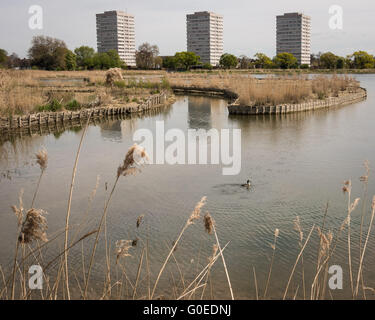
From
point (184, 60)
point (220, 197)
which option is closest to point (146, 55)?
point (184, 60)

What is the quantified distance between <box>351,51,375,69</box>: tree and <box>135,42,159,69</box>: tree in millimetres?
44918

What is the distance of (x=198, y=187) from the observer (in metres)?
8.89

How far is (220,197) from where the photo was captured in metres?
8.11

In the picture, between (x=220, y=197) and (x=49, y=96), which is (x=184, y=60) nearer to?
(x=49, y=96)

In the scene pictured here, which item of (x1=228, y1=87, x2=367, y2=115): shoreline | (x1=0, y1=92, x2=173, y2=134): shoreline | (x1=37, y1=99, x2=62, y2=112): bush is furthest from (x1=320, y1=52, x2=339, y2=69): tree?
(x1=37, y1=99, x2=62, y2=112): bush

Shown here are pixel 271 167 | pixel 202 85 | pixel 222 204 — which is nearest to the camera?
pixel 222 204

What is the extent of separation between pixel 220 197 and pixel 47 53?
66.6 m

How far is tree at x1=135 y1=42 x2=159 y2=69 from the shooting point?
321 feet

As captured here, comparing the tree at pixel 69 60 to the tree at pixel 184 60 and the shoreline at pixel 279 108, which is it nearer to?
the tree at pixel 184 60

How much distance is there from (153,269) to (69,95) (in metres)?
24.4

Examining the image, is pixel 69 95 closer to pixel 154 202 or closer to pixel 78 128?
pixel 78 128

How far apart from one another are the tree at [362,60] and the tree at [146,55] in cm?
4492

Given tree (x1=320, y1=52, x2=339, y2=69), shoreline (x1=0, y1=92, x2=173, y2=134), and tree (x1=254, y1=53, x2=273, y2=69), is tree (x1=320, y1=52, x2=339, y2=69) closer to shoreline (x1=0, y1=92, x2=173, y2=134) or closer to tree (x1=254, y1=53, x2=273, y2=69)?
tree (x1=254, y1=53, x2=273, y2=69)

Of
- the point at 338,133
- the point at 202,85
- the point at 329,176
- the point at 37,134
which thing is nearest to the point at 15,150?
the point at 37,134
